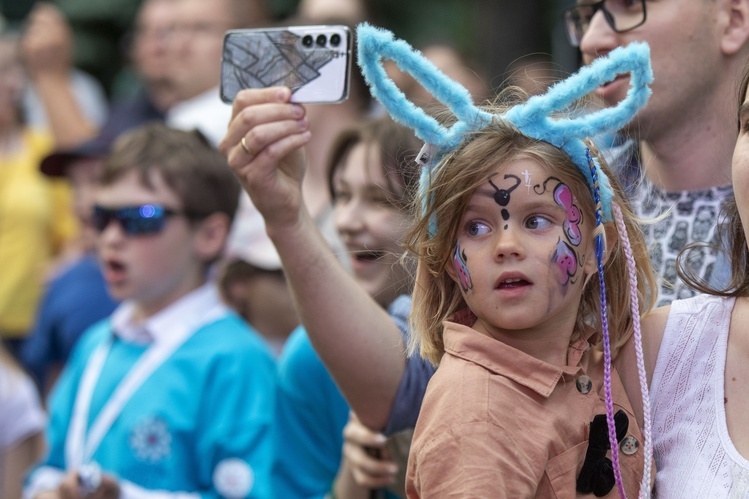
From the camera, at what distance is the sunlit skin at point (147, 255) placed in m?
3.93

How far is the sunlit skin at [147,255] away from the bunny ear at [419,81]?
2.00 metres

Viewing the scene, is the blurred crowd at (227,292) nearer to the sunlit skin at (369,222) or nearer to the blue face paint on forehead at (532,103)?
the sunlit skin at (369,222)

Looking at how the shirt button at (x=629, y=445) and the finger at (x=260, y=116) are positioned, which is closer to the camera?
the shirt button at (x=629, y=445)

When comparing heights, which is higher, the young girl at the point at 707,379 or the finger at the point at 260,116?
the finger at the point at 260,116

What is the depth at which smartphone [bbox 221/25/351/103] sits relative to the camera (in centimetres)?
244

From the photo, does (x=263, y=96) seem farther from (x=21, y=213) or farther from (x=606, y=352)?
(x=21, y=213)

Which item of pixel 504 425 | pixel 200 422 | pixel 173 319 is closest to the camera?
pixel 504 425

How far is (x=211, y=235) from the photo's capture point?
4.16m

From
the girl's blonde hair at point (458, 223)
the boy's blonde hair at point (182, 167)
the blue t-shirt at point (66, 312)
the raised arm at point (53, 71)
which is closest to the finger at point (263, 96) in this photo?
the girl's blonde hair at point (458, 223)

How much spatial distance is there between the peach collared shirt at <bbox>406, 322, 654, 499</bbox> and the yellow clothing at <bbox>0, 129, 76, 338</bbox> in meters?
4.56

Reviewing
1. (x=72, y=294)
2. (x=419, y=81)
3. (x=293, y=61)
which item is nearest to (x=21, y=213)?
(x=72, y=294)

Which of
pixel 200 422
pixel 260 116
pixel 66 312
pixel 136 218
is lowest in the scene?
pixel 66 312

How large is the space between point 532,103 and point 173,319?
2.18 meters

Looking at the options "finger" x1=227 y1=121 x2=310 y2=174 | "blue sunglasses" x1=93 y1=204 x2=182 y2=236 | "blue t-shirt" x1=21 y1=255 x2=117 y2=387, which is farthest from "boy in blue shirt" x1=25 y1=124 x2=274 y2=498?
"finger" x1=227 y1=121 x2=310 y2=174
